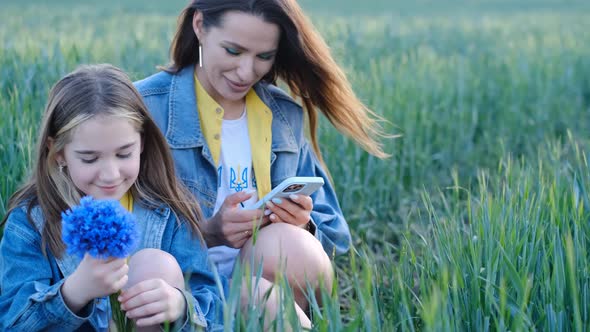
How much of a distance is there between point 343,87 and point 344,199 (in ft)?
3.76

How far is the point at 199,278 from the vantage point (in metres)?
2.04

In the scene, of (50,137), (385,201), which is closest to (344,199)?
(385,201)

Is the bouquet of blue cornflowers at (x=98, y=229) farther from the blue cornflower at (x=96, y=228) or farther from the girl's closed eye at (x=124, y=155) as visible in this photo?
the girl's closed eye at (x=124, y=155)

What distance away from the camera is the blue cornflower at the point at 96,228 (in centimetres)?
143

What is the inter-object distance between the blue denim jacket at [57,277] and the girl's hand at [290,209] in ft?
0.95

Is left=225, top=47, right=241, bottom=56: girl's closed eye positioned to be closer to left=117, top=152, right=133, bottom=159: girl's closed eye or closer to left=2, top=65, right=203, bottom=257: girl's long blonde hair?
left=2, top=65, right=203, bottom=257: girl's long blonde hair

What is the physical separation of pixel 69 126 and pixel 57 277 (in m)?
0.35

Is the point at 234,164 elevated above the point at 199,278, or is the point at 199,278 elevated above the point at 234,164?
the point at 234,164

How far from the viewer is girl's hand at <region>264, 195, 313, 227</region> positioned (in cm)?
228

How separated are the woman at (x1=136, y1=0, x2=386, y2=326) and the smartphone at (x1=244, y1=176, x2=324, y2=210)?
27 mm

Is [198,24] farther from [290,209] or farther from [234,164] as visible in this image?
[290,209]

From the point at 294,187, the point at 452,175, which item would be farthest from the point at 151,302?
the point at 452,175

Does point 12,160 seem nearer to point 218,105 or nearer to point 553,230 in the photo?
point 218,105

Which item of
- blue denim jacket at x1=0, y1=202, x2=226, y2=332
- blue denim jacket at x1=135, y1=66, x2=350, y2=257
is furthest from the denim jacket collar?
blue denim jacket at x1=0, y1=202, x2=226, y2=332
